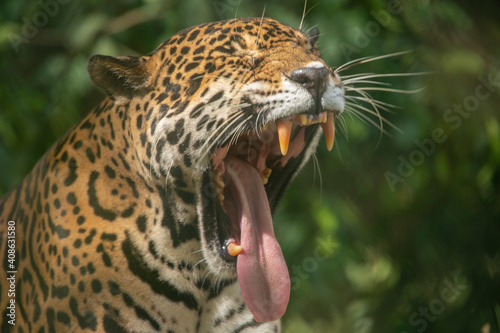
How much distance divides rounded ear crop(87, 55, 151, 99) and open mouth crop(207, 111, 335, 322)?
398 millimetres

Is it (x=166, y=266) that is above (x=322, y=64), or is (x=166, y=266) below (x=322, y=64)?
below

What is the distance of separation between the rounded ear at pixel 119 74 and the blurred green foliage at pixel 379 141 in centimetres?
190

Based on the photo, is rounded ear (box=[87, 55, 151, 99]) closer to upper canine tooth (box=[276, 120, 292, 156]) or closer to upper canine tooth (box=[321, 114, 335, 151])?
upper canine tooth (box=[276, 120, 292, 156])

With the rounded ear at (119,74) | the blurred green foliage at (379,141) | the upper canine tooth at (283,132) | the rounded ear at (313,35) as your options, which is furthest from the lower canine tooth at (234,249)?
the blurred green foliage at (379,141)

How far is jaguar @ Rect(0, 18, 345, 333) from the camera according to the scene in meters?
2.49

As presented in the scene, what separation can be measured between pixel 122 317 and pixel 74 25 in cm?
286

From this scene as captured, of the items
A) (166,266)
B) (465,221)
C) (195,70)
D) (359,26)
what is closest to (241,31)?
(195,70)

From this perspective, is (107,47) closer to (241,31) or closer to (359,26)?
(359,26)

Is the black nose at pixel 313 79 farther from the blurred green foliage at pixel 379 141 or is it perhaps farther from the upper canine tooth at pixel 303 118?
the blurred green foliage at pixel 379 141

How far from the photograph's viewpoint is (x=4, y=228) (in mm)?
2986

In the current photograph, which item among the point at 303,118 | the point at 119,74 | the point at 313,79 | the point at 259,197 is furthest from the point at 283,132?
the point at 119,74

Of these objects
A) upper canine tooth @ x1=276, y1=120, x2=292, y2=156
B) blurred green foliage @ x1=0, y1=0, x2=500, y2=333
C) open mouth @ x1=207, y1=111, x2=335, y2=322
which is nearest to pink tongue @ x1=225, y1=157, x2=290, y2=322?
open mouth @ x1=207, y1=111, x2=335, y2=322

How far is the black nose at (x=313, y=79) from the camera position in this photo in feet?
7.76

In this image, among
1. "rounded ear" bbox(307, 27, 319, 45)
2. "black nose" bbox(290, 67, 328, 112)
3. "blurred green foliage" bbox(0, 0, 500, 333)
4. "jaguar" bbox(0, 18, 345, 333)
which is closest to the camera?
"black nose" bbox(290, 67, 328, 112)
